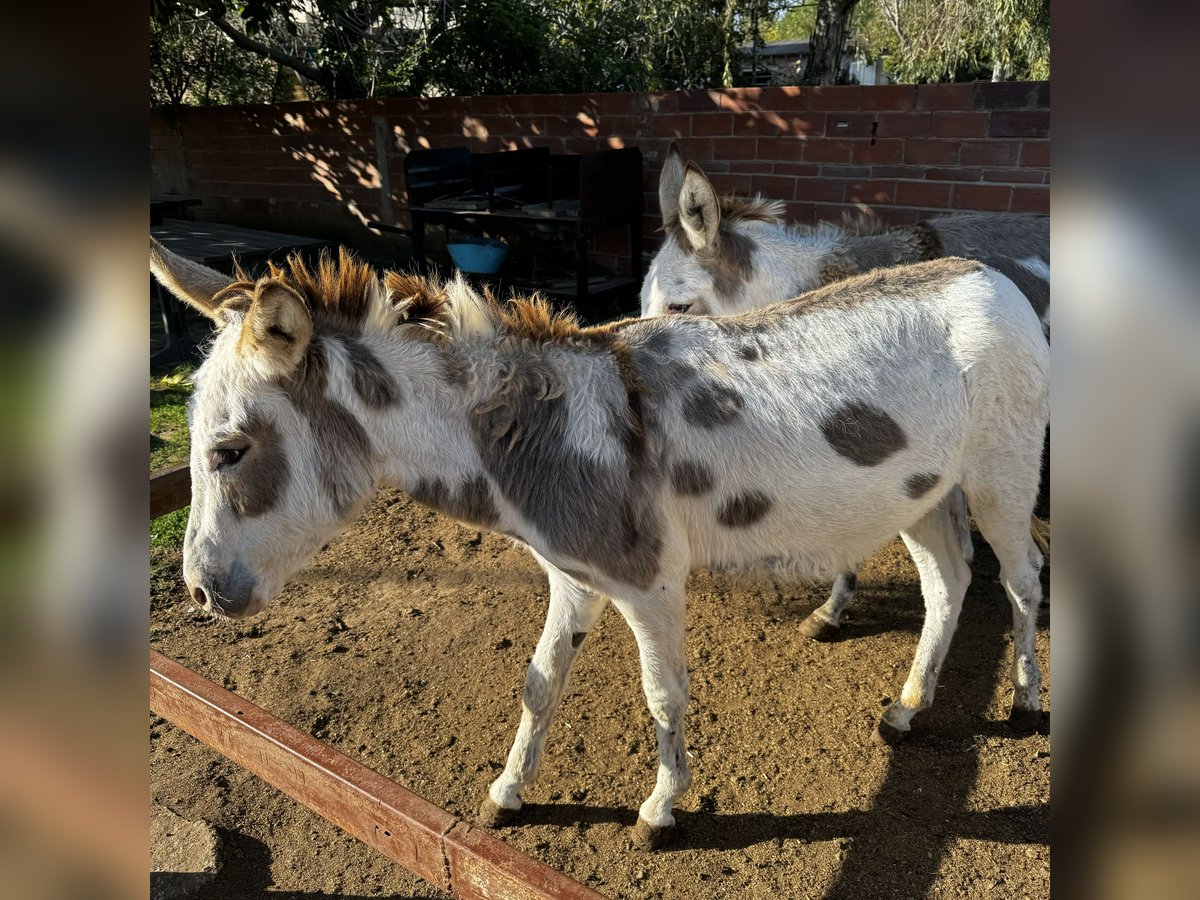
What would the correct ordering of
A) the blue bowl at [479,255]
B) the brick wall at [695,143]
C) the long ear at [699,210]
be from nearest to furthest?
the long ear at [699,210], the brick wall at [695,143], the blue bowl at [479,255]

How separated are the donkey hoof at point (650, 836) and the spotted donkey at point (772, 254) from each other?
2168mm

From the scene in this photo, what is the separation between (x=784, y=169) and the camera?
21.2ft

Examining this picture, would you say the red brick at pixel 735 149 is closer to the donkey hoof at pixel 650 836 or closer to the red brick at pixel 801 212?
the red brick at pixel 801 212

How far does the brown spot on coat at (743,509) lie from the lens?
2.40 m

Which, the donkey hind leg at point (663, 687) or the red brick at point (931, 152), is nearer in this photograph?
the donkey hind leg at point (663, 687)

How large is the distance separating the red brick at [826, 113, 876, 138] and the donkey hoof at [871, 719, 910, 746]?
462 centimetres

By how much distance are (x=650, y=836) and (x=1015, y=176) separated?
4.97m

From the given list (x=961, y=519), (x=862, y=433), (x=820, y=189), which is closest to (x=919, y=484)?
(x=862, y=433)

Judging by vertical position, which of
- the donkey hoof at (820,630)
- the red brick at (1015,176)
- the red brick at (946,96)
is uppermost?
the red brick at (946,96)

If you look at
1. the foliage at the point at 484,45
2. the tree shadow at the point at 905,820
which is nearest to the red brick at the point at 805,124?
the foliage at the point at 484,45

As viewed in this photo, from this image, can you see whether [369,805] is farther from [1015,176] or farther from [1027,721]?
[1015,176]
